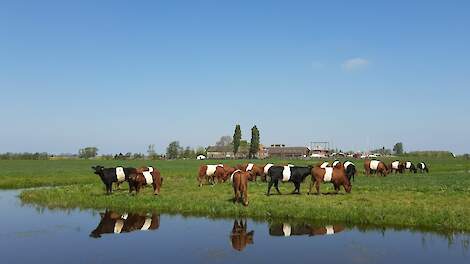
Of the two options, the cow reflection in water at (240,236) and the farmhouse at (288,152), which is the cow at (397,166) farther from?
the farmhouse at (288,152)

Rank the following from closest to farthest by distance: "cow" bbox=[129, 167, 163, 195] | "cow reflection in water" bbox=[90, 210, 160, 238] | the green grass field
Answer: "cow reflection in water" bbox=[90, 210, 160, 238], the green grass field, "cow" bbox=[129, 167, 163, 195]

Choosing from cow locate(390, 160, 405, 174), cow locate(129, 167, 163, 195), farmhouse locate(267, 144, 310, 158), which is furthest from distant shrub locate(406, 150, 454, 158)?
cow locate(129, 167, 163, 195)

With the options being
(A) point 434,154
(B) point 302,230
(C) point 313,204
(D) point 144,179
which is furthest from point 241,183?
(A) point 434,154

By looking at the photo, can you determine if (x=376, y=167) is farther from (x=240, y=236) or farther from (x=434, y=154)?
(x=434, y=154)

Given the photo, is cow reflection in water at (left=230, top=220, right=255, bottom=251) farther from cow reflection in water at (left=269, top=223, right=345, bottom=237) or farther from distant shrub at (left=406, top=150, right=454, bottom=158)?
distant shrub at (left=406, top=150, right=454, bottom=158)

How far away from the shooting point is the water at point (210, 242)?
1256 centimetres

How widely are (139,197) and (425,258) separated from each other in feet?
51.9

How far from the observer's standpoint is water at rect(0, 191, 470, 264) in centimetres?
1256

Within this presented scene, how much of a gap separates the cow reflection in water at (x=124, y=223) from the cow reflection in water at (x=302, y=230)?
459cm

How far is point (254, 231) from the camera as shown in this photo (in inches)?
645

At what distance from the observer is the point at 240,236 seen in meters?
15.6

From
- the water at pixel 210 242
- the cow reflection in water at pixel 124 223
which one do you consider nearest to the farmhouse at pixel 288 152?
the cow reflection in water at pixel 124 223

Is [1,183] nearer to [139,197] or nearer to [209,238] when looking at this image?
[139,197]

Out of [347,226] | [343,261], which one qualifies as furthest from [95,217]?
[343,261]
